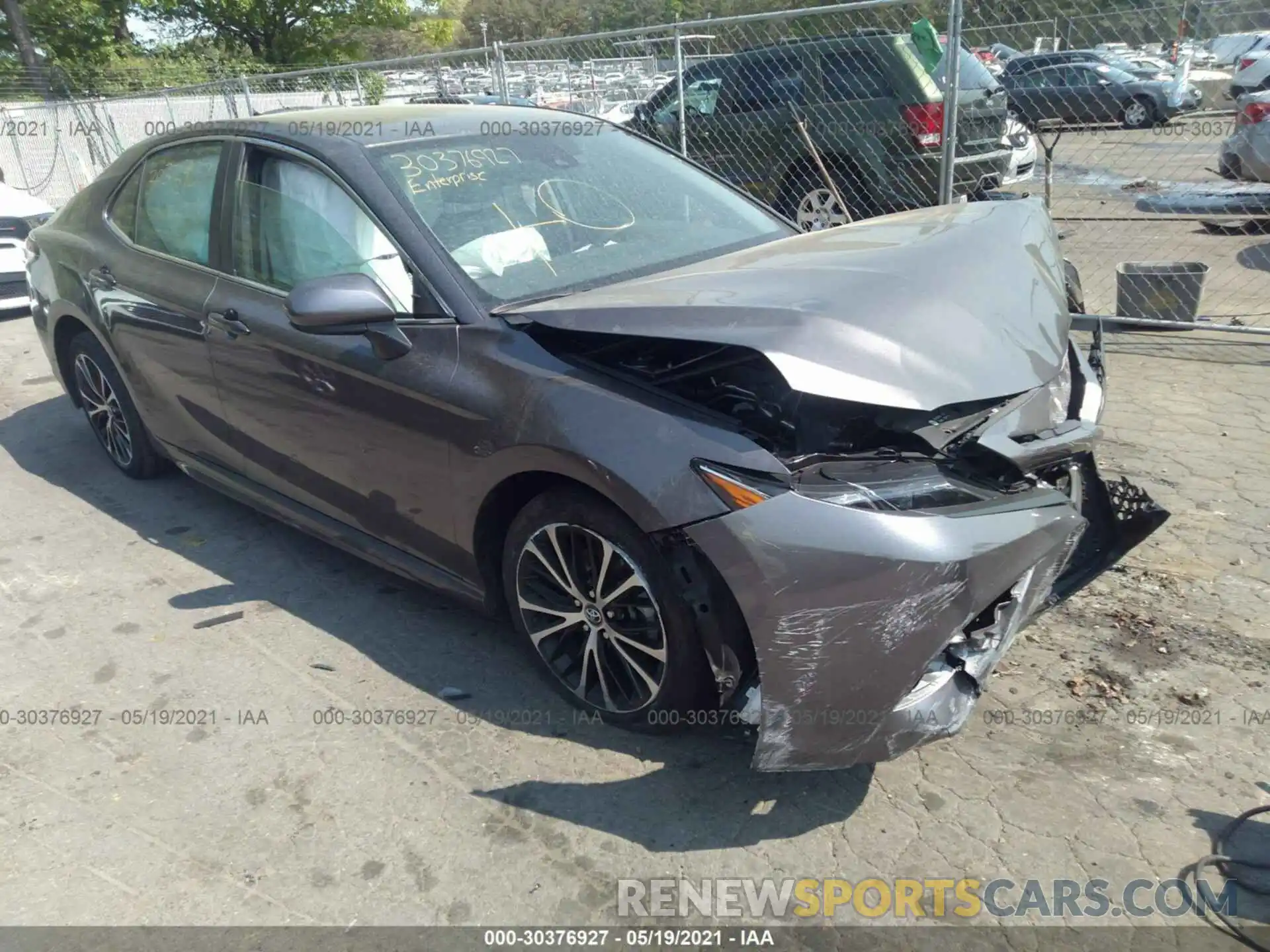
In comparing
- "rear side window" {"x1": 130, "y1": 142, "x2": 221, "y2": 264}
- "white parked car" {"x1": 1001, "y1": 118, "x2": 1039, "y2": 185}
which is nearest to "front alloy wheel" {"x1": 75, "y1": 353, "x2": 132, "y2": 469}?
"rear side window" {"x1": 130, "y1": 142, "x2": 221, "y2": 264}

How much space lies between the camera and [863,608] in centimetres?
232

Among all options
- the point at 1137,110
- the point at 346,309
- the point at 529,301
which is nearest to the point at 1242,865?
the point at 529,301

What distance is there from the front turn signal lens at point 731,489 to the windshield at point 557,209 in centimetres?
101

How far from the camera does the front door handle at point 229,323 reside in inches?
145

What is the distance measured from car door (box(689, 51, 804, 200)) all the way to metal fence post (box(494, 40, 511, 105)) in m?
2.02

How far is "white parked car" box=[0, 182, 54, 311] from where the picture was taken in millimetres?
8789

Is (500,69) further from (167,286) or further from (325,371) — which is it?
(325,371)

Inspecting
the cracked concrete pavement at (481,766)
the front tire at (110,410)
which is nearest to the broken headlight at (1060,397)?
the cracked concrete pavement at (481,766)

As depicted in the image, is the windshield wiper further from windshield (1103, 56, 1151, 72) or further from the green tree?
the green tree

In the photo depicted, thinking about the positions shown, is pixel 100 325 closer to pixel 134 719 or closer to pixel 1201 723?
pixel 134 719

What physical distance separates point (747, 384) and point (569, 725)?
1.22m

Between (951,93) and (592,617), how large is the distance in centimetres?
485

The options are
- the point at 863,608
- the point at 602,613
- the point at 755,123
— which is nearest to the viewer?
the point at 863,608

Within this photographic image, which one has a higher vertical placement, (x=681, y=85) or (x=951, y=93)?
(x=681, y=85)
